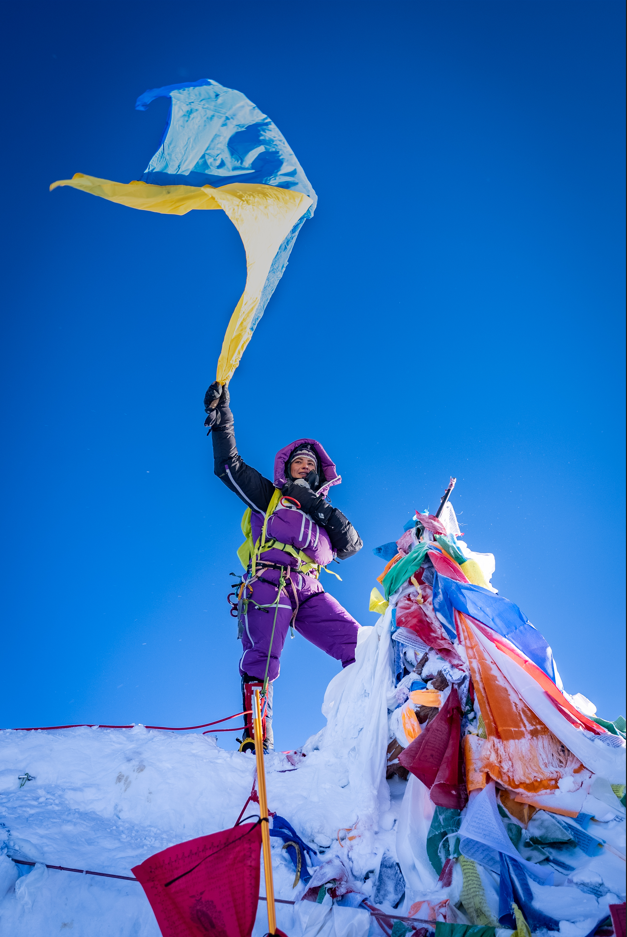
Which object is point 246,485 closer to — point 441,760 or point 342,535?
point 342,535

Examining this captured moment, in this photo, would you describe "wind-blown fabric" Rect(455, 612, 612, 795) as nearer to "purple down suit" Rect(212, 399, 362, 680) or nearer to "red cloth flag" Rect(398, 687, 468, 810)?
"red cloth flag" Rect(398, 687, 468, 810)

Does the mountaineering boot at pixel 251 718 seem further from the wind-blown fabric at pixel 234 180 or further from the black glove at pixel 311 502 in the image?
the wind-blown fabric at pixel 234 180

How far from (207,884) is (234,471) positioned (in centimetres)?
319

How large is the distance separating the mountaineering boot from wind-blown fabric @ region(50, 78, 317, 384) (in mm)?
2586

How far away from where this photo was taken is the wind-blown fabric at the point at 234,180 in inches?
154

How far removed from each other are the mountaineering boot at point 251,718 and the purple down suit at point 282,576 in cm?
7

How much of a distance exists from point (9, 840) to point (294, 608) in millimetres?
2352

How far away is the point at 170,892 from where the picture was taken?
7.14 ft

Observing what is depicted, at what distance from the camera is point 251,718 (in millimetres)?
3840

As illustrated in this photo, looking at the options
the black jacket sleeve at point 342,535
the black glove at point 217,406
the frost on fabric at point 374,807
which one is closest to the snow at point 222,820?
the frost on fabric at point 374,807

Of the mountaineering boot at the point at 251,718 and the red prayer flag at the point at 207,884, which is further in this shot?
the mountaineering boot at the point at 251,718

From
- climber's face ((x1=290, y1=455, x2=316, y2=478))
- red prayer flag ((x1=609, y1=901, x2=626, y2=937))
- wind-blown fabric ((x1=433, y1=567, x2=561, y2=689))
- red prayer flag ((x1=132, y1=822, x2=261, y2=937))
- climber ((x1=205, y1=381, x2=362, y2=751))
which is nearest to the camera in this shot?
red prayer flag ((x1=609, y1=901, x2=626, y2=937))

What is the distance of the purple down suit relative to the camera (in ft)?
13.8

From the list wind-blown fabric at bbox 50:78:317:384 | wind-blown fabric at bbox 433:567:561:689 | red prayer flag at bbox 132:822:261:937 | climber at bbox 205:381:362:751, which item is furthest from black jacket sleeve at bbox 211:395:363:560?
red prayer flag at bbox 132:822:261:937
